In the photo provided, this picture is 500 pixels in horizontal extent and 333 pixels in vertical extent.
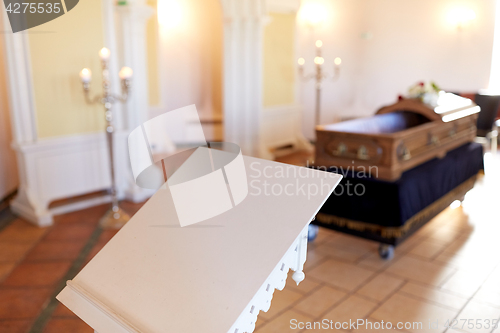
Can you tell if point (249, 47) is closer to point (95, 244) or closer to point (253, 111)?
point (253, 111)

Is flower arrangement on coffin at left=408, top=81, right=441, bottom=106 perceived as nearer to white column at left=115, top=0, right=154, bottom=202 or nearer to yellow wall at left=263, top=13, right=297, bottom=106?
yellow wall at left=263, top=13, right=297, bottom=106

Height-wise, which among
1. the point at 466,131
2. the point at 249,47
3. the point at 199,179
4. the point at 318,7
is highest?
the point at 318,7

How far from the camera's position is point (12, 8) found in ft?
12.7

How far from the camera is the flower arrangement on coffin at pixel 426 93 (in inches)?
173

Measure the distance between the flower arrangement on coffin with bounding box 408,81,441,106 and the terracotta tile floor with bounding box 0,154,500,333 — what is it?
1214 millimetres

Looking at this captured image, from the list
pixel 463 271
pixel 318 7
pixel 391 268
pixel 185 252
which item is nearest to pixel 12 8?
pixel 185 252

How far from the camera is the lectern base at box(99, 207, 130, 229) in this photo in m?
4.16

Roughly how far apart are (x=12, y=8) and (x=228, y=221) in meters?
3.46

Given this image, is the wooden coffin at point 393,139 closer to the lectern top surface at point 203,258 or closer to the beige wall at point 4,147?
the lectern top surface at point 203,258

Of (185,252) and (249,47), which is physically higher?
(249,47)

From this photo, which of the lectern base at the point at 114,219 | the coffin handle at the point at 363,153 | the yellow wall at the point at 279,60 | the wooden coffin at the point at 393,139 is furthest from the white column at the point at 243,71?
the coffin handle at the point at 363,153

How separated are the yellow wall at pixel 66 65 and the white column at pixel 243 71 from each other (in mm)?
2215

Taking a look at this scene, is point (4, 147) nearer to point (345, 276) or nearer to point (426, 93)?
point (345, 276)

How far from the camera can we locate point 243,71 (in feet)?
20.9
